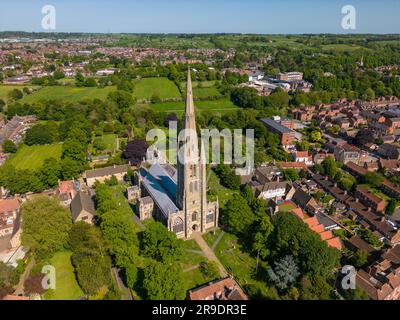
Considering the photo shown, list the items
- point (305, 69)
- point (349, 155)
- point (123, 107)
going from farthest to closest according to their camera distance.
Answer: point (305, 69) → point (123, 107) → point (349, 155)

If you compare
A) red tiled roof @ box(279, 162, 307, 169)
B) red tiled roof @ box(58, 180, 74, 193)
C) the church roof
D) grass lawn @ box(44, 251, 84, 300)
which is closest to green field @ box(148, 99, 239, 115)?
red tiled roof @ box(279, 162, 307, 169)

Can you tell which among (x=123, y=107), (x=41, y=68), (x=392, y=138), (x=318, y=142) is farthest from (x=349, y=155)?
(x=41, y=68)

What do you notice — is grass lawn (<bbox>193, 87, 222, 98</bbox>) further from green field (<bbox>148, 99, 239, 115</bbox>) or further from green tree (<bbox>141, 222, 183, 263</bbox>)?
green tree (<bbox>141, 222, 183, 263</bbox>)

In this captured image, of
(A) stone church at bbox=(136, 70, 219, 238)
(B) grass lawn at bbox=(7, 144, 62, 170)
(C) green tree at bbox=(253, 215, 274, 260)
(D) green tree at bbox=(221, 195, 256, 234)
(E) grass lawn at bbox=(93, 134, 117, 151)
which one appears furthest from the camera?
(E) grass lawn at bbox=(93, 134, 117, 151)

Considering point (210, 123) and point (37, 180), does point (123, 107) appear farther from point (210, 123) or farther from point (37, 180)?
point (37, 180)

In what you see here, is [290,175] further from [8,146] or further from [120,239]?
[8,146]

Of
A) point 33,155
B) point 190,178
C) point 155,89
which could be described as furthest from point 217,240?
point 155,89
